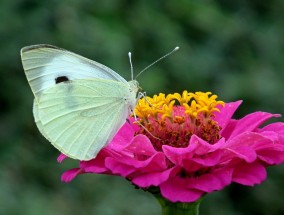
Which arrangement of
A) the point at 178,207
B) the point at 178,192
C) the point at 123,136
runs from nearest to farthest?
1. the point at 178,192
2. the point at 178,207
3. the point at 123,136

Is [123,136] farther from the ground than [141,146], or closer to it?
closer to it

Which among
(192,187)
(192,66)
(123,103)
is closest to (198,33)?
(192,66)

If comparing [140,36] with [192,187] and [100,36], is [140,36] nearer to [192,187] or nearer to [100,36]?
[100,36]

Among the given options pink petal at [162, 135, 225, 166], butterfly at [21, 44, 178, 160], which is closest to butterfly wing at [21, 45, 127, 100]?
butterfly at [21, 44, 178, 160]

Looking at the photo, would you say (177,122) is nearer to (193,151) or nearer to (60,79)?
(193,151)

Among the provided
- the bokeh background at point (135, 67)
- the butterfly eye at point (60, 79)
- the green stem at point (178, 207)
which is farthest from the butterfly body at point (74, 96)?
the bokeh background at point (135, 67)

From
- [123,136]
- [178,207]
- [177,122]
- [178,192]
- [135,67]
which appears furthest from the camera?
[135,67]

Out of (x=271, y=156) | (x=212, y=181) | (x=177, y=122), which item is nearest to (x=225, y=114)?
(x=177, y=122)
